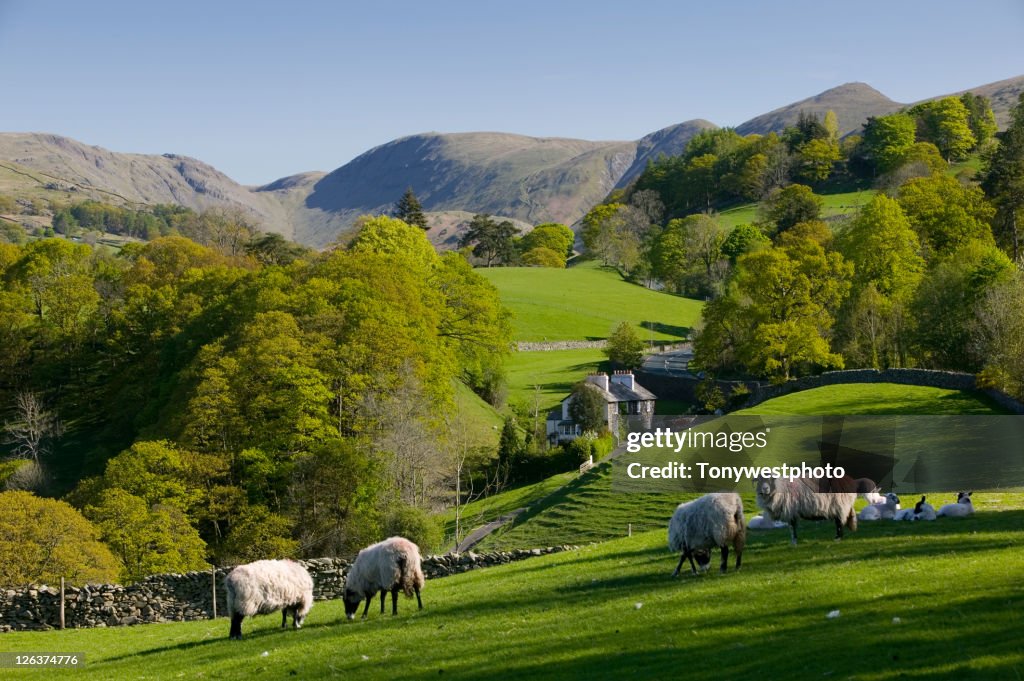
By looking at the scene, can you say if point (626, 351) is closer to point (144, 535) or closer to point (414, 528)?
point (414, 528)

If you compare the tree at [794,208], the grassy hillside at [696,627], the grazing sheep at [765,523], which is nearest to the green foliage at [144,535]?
the grassy hillside at [696,627]

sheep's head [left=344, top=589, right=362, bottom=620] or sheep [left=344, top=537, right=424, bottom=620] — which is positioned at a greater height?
sheep [left=344, top=537, right=424, bottom=620]


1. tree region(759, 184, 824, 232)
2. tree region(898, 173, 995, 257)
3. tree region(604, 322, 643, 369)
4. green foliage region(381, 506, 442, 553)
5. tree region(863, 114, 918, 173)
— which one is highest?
tree region(863, 114, 918, 173)

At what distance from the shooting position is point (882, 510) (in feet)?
80.0

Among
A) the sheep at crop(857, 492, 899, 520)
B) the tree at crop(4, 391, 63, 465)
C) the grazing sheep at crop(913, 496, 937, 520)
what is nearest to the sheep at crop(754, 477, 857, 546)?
the grazing sheep at crop(913, 496, 937, 520)

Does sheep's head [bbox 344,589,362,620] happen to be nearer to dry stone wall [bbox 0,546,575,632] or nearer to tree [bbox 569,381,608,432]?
dry stone wall [bbox 0,546,575,632]

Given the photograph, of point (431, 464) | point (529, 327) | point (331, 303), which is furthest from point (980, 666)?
point (529, 327)

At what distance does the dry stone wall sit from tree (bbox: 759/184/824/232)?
118204mm

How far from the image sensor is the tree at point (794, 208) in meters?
142

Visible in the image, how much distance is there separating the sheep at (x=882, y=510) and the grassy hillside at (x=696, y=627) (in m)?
1.49

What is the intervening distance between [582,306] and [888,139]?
68463mm

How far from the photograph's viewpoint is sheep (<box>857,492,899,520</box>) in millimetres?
24250

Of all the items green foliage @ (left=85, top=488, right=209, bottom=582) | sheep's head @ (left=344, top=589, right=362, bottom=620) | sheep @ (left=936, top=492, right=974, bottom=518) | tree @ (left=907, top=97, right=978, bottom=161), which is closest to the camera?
sheep's head @ (left=344, top=589, right=362, bottom=620)
